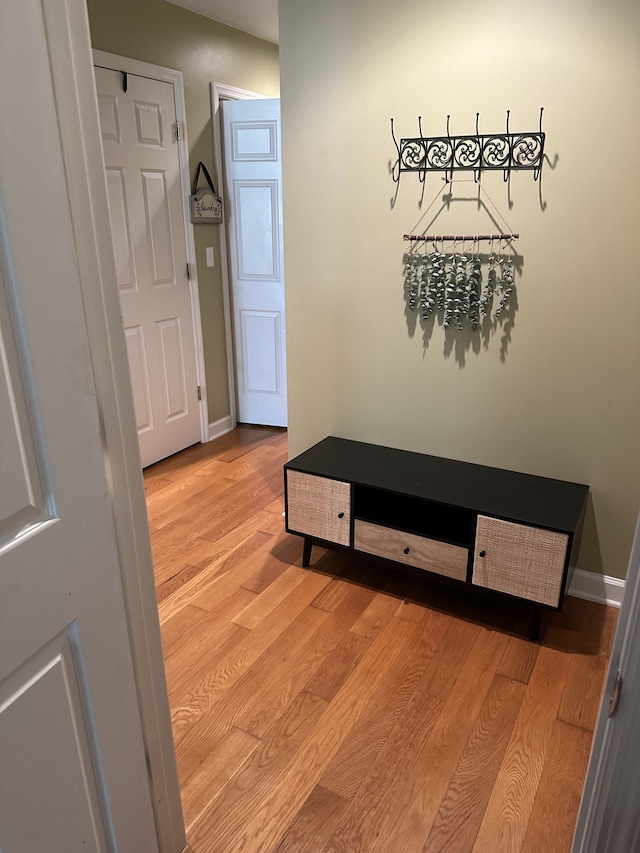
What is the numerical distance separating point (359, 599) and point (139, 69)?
9.15 ft

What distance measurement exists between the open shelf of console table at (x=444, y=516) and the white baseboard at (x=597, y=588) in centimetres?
16

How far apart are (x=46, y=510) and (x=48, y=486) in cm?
4

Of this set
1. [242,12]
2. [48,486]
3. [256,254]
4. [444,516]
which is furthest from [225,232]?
[48,486]

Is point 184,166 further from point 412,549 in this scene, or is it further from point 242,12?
point 412,549

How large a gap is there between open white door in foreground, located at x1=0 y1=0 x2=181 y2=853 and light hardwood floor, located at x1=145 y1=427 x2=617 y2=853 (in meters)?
0.66

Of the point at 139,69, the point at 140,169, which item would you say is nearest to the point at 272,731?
the point at 140,169

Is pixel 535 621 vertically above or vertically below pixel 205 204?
below

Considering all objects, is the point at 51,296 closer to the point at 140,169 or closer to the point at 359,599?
the point at 359,599

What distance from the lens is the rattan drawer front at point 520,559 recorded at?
2.07 metres

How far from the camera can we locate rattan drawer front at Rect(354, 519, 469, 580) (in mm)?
2279

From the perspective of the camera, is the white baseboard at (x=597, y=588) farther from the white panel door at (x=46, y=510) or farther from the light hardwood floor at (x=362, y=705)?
the white panel door at (x=46, y=510)

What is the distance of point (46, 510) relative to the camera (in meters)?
0.94

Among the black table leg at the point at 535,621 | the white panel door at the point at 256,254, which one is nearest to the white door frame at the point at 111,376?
the black table leg at the point at 535,621

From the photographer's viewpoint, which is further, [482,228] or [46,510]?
[482,228]
